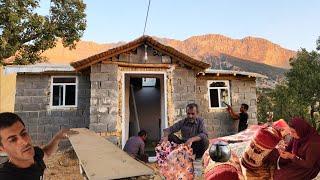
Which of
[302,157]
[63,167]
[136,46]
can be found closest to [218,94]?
[136,46]

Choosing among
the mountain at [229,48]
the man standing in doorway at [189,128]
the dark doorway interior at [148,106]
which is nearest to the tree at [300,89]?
the dark doorway interior at [148,106]

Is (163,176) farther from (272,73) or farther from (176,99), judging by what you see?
(272,73)

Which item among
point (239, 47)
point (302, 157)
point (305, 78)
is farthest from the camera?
point (239, 47)

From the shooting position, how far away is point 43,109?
12711 mm

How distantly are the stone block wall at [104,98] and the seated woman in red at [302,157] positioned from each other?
7.56m

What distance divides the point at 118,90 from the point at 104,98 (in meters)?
0.56

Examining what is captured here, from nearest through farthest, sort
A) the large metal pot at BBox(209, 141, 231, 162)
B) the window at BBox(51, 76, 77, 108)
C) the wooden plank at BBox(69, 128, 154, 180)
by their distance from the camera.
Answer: the large metal pot at BBox(209, 141, 231, 162), the wooden plank at BBox(69, 128, 154, 180), the window at BBox(51, 76, 77, 108)

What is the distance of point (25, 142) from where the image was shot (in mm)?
2441

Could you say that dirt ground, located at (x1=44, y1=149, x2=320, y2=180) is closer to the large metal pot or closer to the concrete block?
the concrete block

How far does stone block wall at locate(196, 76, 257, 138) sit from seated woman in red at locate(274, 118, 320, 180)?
30.4 ft

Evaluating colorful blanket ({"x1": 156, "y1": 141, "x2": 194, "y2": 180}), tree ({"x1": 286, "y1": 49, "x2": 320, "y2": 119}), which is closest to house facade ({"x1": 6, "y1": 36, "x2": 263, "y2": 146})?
colorful blanket ({"x1": 156, "y1": 141, "x2": 194, "y2": 180})

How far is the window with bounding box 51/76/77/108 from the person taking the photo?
1292 centimetres

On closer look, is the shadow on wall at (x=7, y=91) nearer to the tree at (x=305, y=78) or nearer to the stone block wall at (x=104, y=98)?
the stone block wall at (x=104, y=98)

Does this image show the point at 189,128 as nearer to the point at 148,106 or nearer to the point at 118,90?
the point at 118,90
